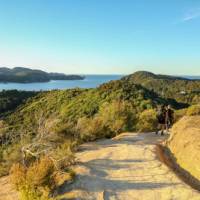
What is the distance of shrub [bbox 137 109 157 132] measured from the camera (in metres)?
17.1

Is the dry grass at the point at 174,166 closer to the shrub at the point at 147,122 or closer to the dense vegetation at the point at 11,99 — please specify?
the shrub at the point at 147,122

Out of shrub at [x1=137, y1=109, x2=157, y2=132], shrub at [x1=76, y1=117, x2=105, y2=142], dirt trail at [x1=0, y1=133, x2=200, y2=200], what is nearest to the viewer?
dirt trail at [x1=0, y1=133, x2=200, y2=200]

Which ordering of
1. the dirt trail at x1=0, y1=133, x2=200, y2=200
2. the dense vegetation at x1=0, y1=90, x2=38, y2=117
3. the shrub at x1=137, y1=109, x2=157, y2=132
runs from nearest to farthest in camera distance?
the dirt trail at x1=0, y1=133, x2=200, y2=200 → the shrub at x1=137, y1=109, x2=157, y2=132 → the dense vegetation at x1=0, y1=90, x2=38, y2=117

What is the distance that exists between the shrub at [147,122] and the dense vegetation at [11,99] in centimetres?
4166

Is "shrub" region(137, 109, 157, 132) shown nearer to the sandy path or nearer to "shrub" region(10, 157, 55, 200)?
the sandy path

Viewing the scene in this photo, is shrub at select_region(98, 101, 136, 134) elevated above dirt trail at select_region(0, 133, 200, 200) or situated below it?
above

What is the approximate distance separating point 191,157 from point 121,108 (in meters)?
9.42

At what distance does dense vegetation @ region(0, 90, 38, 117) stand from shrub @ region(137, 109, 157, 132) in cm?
4166

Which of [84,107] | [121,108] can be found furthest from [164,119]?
[84,107]

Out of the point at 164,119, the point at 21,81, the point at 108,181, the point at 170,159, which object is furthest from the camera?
the point at 21,81

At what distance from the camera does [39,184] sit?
23.9 feet

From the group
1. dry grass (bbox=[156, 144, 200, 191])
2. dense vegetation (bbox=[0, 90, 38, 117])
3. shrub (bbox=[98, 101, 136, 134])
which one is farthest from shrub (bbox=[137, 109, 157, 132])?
dense vegetation (bbox=[0, 90, 38, 117])

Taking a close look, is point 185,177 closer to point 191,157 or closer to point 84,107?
point 191,157

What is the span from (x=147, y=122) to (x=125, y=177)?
989 cm
